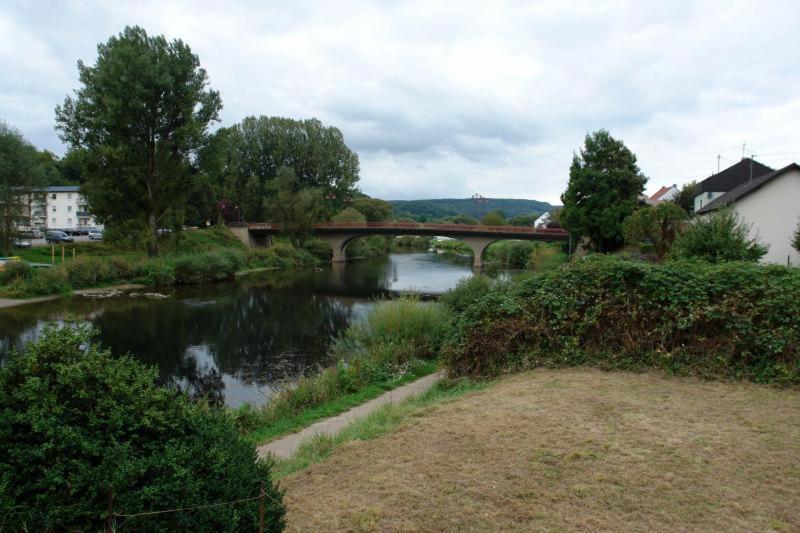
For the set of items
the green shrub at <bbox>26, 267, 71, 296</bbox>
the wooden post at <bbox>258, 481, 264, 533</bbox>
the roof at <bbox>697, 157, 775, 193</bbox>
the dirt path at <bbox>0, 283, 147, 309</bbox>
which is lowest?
the dirt path at <bbox>0, 283, 147, 309</bbox>

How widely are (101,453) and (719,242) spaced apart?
1797 cm

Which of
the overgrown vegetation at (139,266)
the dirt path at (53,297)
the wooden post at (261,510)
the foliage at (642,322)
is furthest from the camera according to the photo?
the overgrown vegetation at (139,266)

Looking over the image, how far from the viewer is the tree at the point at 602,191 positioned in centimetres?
3919

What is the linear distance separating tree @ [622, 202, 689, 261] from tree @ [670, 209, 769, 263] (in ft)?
34.8

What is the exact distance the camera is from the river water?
1462cm

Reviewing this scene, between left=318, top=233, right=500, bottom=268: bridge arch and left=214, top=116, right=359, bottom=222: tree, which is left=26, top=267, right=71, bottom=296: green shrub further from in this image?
left=214, top=116, right=359, bottom=222: tree

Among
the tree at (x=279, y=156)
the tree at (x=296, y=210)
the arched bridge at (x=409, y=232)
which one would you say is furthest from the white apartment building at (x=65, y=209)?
the tree at (x=296, y=210)

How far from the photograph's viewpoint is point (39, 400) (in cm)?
285

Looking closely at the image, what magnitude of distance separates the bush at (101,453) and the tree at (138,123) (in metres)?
34.1

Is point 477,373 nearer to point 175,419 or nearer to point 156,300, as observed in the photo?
point 175,419

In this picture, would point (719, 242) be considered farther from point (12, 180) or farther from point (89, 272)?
point (12, 180)

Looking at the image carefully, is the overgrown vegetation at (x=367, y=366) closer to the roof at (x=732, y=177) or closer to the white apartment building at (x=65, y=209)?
the roof at (x=732, y=177)

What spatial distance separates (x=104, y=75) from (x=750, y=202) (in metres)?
40.3

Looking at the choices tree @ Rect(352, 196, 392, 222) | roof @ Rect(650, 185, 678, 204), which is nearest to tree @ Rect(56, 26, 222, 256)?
tree @ Rect(352, 196, 392, 222)
